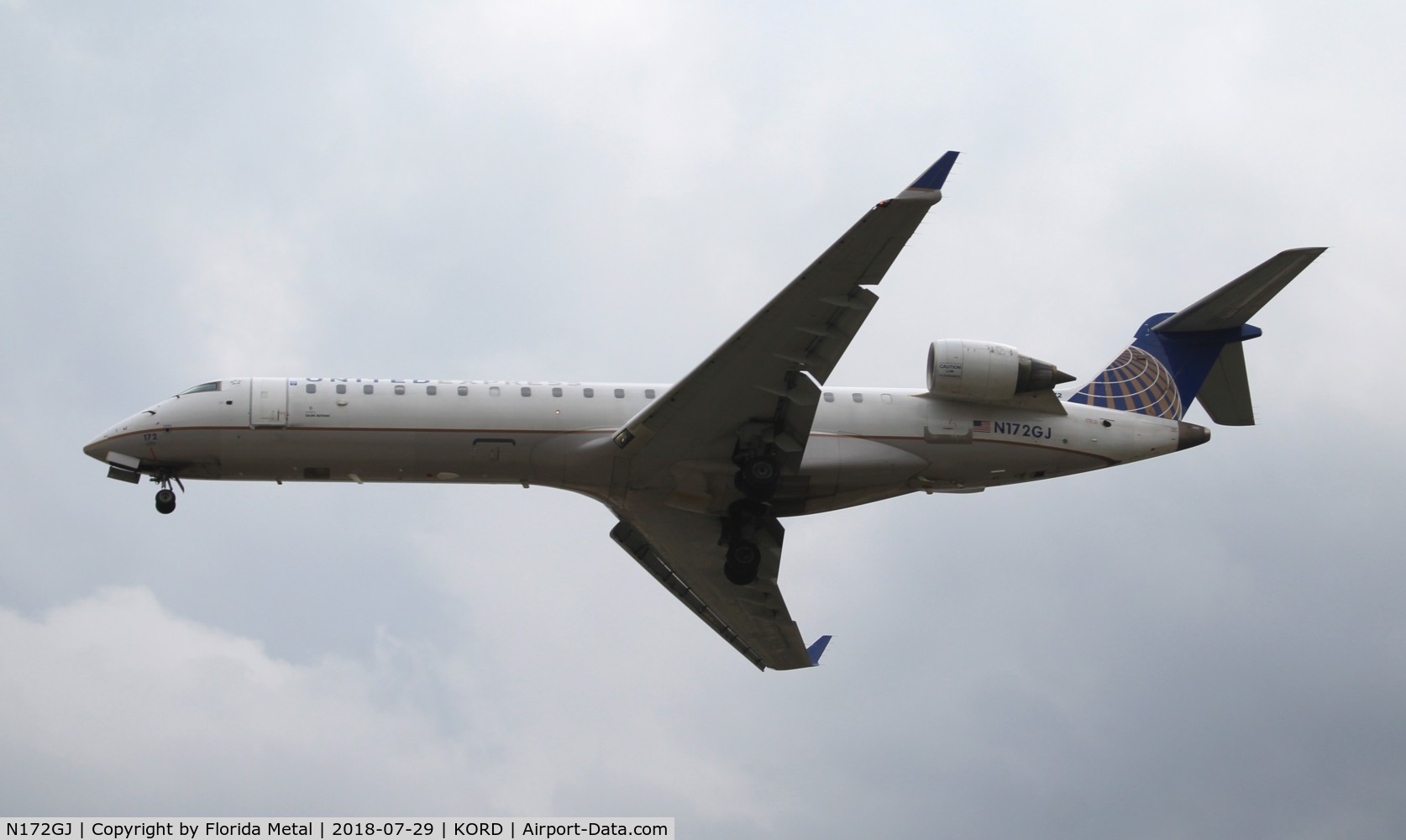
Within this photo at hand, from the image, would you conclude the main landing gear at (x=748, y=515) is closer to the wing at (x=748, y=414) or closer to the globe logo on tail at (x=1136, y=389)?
the wing at (x=748, y=414)

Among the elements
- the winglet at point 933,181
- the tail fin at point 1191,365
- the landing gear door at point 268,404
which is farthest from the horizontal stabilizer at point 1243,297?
the landing gear door at point 268,404

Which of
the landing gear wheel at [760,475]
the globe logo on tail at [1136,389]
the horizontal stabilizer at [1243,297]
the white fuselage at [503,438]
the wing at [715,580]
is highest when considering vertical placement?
the horizontal stabilizer at [1243,297]

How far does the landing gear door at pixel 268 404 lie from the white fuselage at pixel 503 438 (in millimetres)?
22

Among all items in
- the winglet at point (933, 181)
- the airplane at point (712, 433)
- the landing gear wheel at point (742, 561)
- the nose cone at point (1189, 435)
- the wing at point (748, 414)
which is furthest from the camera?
the nose cone at point (1189, 435)

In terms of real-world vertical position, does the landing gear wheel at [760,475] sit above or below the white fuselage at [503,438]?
below

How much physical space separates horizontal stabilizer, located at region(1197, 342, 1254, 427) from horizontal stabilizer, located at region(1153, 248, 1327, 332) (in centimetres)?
82

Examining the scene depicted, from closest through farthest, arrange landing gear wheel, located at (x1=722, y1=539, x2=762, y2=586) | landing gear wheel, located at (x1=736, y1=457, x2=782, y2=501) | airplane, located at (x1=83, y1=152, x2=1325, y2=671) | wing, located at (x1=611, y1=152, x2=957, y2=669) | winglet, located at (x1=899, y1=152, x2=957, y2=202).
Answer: winglet, located at (x1=899, y1=152, x2=957, y2=202), wing, located at (x1=611, y1=152, x2=957, y2=669), airplane, located at (x1=83, y1=152, x2=1325, y2=671), landing gear wheel, located at (x1=736, y1=457, x2=782, y2=501), landing gear wheel, located at (x1=722, y1=539, x2=762, y2=586)

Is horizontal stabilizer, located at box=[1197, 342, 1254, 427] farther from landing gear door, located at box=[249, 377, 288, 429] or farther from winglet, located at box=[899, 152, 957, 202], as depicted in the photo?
landing gear door, located at box=[249, 377, 288, 429]

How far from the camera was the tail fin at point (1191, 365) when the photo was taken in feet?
92.9

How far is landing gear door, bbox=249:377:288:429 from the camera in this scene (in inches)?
995

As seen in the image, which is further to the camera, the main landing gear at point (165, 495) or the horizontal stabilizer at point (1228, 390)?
the horizontal stabilizer at point (1228, 390)

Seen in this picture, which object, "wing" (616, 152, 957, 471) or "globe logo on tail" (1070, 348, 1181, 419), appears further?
"globe logo on tail" (1070, 348, 1181, 419)

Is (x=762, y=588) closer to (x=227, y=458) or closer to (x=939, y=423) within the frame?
(x=939, y=423)

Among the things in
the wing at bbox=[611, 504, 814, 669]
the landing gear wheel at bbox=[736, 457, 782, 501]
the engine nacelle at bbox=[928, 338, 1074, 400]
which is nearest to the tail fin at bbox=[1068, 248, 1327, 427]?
the engine nacelle at bbox=[928, 338, 1074, 400]
